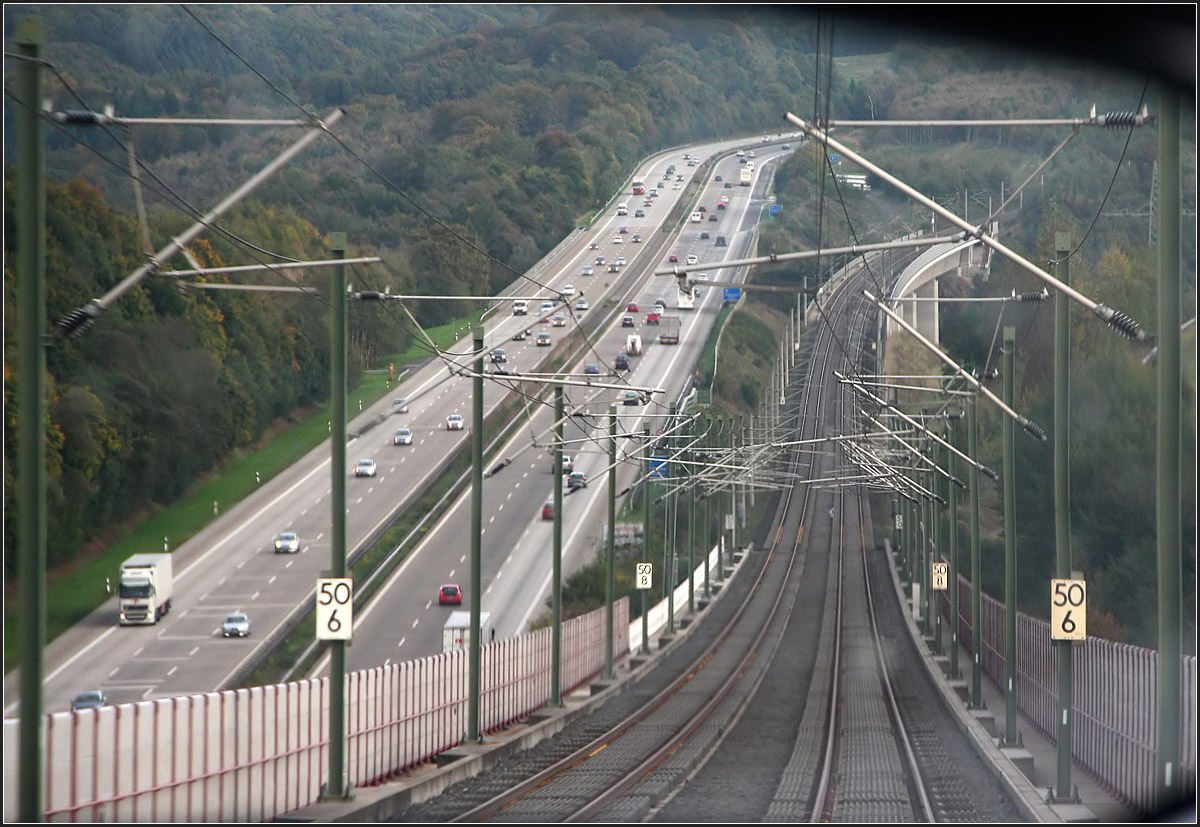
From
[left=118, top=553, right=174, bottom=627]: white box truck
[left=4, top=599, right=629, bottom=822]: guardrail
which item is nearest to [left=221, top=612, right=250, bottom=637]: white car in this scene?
[left=118, top=553, right=174, bottom=627]: white box truck

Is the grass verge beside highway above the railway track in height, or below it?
above

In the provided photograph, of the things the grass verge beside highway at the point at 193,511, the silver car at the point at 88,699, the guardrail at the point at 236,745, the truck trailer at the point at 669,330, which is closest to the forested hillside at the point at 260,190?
the grass verge beside highway at the point at 193,511

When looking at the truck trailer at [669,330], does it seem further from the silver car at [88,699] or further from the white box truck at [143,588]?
the silver car at [88,699]

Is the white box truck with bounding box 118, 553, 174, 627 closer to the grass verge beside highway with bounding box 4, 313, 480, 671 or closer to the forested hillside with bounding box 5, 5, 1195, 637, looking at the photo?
the grass verge beside highway with bounding box 4, 313, 480, 671

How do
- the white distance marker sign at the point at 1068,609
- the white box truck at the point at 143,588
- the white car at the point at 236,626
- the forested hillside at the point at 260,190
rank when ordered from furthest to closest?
the white car at the point at 236,626 → the white box truck at the point at 143,588 → the forested hillside at the point at 260,190 → the white distance marker sign at the point at 1068,609

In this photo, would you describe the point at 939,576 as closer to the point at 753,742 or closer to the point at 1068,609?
the point at 753,742
